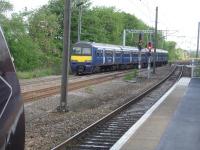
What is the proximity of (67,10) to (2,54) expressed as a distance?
12.5 metres

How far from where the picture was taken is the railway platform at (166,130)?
31.8 feet

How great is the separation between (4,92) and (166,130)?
362 inches

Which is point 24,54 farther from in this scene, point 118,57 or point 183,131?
point 183,131

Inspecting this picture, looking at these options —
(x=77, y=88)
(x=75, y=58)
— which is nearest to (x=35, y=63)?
(x=75, y=58)

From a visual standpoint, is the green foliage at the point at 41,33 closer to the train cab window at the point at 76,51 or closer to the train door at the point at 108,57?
the train cab window at the point at 76,51

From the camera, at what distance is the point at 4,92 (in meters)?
2.90

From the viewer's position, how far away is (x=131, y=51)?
56.9 meters

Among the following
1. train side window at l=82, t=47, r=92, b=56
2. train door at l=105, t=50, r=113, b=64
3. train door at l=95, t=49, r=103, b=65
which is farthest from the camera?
train door at l=105, t=50, r=113, b=64

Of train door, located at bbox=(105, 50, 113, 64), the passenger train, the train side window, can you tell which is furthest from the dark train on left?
train door, located at bbox=(105, 50, 113, 64)

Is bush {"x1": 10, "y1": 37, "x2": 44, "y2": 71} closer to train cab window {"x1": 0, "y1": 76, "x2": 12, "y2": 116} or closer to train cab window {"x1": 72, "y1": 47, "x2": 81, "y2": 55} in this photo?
train cab window {"x1": 72, "y1": 47, "x2": 81, "y2": 55}

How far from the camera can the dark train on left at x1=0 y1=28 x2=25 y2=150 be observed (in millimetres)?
2863

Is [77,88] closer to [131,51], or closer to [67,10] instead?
[67,10]

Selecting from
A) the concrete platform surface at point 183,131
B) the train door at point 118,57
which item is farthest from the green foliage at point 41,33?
the concrete platform surface at point 183,131

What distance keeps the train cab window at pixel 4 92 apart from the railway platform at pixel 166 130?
6.50 meters
